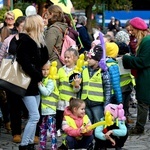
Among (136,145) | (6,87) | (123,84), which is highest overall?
(6,87)

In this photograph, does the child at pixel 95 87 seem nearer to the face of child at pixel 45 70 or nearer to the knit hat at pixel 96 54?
the knit hat at pixel 96 54

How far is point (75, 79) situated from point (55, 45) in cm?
121

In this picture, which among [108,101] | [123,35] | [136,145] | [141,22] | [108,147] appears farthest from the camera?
[123,35]

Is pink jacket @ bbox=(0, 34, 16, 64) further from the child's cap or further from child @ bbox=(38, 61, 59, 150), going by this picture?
the child's cap

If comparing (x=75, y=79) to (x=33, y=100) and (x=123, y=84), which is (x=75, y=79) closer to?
(x=33, y=100)

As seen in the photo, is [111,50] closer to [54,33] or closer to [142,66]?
[142,66]

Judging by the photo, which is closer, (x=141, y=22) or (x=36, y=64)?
(x=36, y=64)

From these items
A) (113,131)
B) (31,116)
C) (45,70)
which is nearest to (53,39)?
(45,70)

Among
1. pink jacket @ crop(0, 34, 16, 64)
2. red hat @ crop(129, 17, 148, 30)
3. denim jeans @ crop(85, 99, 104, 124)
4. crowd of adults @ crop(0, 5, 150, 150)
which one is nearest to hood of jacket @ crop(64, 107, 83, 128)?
crowd of adults @ crop(0, 5, 150, 150)

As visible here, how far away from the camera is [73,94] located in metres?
7.76

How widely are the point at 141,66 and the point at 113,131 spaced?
197 cm

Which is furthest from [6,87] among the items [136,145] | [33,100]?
[136,145]

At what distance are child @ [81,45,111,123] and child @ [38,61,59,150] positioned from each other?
44cm

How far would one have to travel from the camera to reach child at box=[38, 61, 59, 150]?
7406 millimetres
